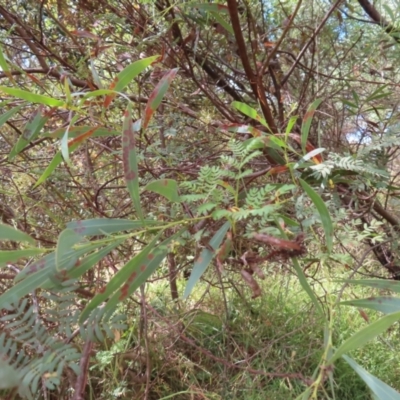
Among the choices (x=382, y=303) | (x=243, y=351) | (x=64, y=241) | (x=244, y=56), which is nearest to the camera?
(x=64, y=241)

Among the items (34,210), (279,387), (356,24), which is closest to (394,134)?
(356,24)

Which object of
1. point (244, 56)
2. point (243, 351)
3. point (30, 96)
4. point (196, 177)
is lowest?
point (243, 351)

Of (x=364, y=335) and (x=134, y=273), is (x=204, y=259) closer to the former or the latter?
(x=134, y=273)

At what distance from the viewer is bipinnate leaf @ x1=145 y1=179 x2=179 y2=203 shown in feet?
1.44

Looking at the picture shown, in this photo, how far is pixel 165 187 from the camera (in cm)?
46

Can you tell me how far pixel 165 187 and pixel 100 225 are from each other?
0.28 ft

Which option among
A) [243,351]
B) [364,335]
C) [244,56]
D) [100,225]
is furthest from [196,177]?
[243,351]

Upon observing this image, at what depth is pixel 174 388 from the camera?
124cm

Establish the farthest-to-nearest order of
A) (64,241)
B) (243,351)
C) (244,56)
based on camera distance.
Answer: (243,351), (244,56), (64,241)

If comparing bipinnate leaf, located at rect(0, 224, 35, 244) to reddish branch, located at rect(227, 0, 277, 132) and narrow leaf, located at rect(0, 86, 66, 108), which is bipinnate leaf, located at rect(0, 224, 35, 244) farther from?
reddish branch, located at rect(227, 0, 277, 132)

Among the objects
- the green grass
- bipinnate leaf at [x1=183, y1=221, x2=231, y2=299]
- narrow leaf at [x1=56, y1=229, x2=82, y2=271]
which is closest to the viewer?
narrow leaf at [x1=56, y1=229, x2=82, y2=271]

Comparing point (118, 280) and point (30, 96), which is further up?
point (30, 96)

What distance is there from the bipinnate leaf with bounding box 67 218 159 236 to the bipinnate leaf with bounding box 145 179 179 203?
38 millimetres

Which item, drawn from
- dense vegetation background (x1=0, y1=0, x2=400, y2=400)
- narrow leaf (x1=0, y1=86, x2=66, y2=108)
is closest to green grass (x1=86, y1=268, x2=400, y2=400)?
dense vegetation background (x1=0, y1=0, x2=400, y2=400)
